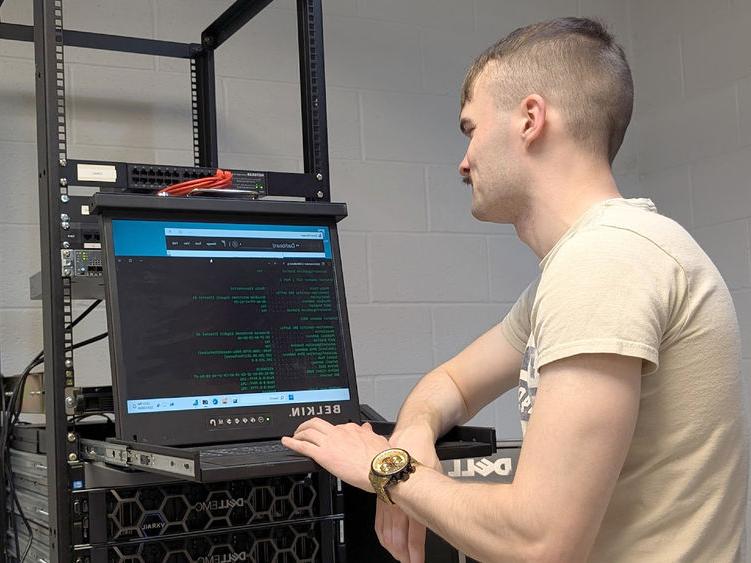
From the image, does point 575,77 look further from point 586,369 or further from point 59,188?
point 59,188

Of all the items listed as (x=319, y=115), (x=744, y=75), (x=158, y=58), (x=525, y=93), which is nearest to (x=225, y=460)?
(x=525, y=93)

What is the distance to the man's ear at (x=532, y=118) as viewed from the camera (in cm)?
122

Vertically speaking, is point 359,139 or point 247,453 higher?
point 359,139

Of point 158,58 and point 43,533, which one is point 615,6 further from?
point 43,533

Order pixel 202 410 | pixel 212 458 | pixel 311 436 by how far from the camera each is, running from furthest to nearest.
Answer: pixel 202 410
pixel 311 436
pixel 212 458

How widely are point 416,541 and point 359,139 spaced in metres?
1.49

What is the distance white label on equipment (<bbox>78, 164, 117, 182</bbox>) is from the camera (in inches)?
57.2

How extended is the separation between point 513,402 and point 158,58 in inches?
53.4

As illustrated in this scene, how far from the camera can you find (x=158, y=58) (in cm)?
233

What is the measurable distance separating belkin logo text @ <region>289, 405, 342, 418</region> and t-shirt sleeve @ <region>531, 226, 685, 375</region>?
0.50 meters

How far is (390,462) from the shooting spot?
120 cm

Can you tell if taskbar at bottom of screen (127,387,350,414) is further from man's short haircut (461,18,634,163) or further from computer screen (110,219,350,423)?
man's short haircut (461,18,634,163)

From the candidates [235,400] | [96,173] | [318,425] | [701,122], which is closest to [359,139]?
[701,122]

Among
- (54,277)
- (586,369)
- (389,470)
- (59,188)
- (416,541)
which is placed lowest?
(416,541)
